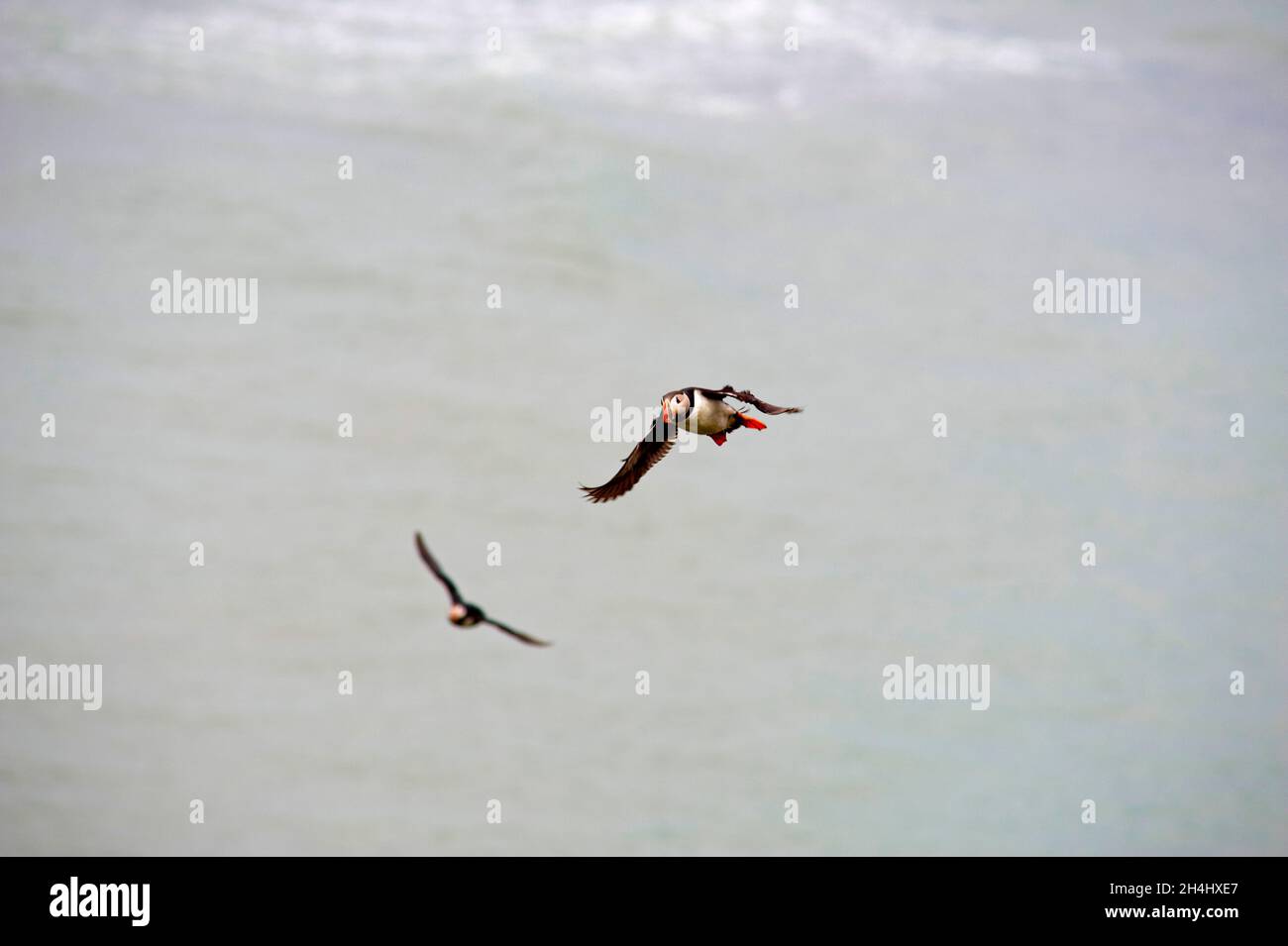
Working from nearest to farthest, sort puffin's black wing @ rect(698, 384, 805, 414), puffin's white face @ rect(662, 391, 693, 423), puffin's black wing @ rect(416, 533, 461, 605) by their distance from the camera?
1. puffin's black wing @ rect(416, 533, 461, 605)
2. puffin's black wing @ rect(698, 384, 805, 414)
3. puffin's white face @ rect(662, 391, 693, 423)

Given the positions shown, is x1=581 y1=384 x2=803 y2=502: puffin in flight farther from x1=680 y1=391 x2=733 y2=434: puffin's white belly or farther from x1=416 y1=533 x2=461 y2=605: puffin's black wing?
x1=416 y1=533 x2=461 y2=605: puffin's black wing

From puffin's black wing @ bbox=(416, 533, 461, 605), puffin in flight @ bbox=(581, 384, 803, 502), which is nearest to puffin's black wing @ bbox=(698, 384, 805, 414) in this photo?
puffin in flight @ bbox=(581, 384, 803, 502)

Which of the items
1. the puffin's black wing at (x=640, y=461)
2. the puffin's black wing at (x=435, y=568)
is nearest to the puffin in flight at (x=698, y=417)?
the puffin's black wing at (x=640, y=461)

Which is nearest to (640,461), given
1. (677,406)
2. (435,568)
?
(677,406)

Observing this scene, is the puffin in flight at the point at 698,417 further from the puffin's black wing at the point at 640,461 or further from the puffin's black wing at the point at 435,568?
the puffin's black wing at the point at 435,568

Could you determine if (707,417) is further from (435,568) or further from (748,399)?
(435,568)
